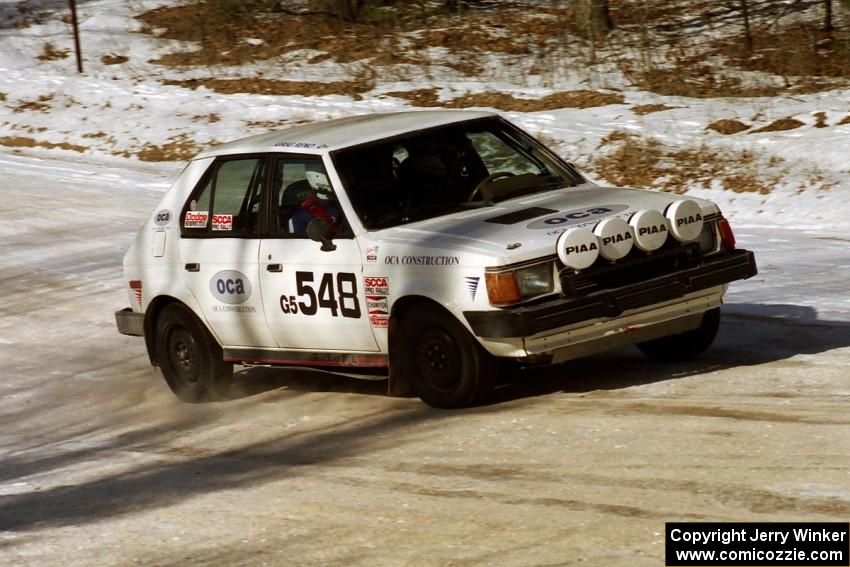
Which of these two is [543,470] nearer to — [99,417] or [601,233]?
[601,233]

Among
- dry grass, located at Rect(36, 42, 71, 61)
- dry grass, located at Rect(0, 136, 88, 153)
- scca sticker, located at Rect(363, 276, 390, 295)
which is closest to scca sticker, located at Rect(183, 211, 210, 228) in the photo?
scca sticker, located at Rect(363, 276, 390, 295)

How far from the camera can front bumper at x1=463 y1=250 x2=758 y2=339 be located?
730 cm

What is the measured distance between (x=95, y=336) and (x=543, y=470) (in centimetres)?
615

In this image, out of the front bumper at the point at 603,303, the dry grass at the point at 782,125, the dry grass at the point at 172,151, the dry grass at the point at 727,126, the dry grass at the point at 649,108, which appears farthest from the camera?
the dry grass at the point at 172,151

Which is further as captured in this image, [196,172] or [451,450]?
[196,172]

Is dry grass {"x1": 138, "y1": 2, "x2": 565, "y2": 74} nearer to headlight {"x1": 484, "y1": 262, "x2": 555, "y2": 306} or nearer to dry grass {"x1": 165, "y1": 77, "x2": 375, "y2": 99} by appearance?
dry grass {"x1": 165, "y1": 77, "x2": 375, "y2": 99}

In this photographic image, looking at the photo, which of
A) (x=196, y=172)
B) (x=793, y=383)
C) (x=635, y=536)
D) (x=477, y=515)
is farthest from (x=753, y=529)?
(x=196, y=172)

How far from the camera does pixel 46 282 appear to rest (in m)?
14.0

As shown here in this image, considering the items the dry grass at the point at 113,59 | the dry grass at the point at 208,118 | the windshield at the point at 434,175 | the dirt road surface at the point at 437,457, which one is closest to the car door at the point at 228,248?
the dirt road surface at the point at 437,457

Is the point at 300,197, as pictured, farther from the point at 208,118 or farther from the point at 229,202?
the point at 208,118

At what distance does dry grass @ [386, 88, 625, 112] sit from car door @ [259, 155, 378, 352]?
11025 millimetres

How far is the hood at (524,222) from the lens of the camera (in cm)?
744

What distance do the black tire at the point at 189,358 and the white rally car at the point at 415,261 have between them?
13 mm

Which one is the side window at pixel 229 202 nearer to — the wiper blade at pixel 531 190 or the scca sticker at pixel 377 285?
the scca sticker at pixel 377 285
